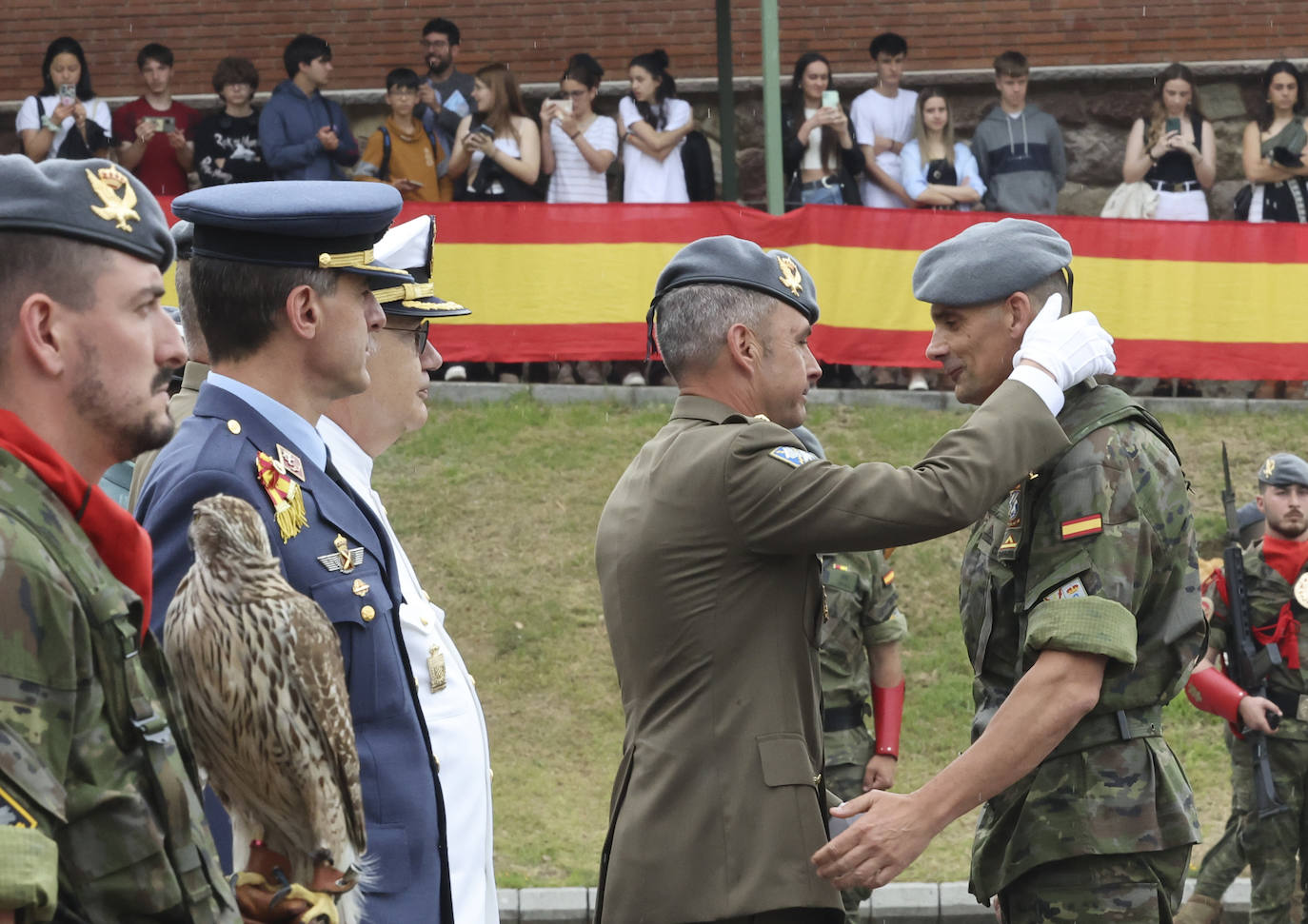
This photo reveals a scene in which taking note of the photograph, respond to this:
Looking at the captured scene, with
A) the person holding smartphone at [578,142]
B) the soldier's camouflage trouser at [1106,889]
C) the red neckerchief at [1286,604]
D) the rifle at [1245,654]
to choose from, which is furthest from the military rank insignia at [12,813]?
the person holding smartphone at [578,142]

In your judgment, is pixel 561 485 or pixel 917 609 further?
pixel 561 485

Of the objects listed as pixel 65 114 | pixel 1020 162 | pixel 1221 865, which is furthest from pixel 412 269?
pixel 65 114

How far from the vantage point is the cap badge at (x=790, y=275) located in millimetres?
3611

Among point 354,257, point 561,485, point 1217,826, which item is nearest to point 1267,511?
point 1217,826

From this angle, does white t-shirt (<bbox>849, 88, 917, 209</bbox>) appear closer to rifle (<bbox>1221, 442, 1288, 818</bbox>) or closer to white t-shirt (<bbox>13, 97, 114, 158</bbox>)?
rifle (<bbox>1221, 442, 1288, 818</bbox>)

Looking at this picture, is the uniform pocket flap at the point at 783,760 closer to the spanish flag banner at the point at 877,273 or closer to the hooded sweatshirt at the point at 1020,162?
the spanish flag banner at the point at 877,273

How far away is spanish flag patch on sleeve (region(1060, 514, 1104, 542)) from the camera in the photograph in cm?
334

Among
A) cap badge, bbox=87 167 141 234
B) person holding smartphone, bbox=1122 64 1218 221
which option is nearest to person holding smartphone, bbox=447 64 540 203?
→ person holding smartphone, bbox=1122 64 1218 221

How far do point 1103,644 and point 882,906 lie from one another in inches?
159

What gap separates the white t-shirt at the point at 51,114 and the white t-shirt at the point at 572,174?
3.37 metres

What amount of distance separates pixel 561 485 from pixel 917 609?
2428mm

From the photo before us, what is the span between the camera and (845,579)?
6609 mm

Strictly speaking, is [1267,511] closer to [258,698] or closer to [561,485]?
[561,485]

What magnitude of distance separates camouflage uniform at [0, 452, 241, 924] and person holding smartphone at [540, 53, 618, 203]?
10.1 metres
